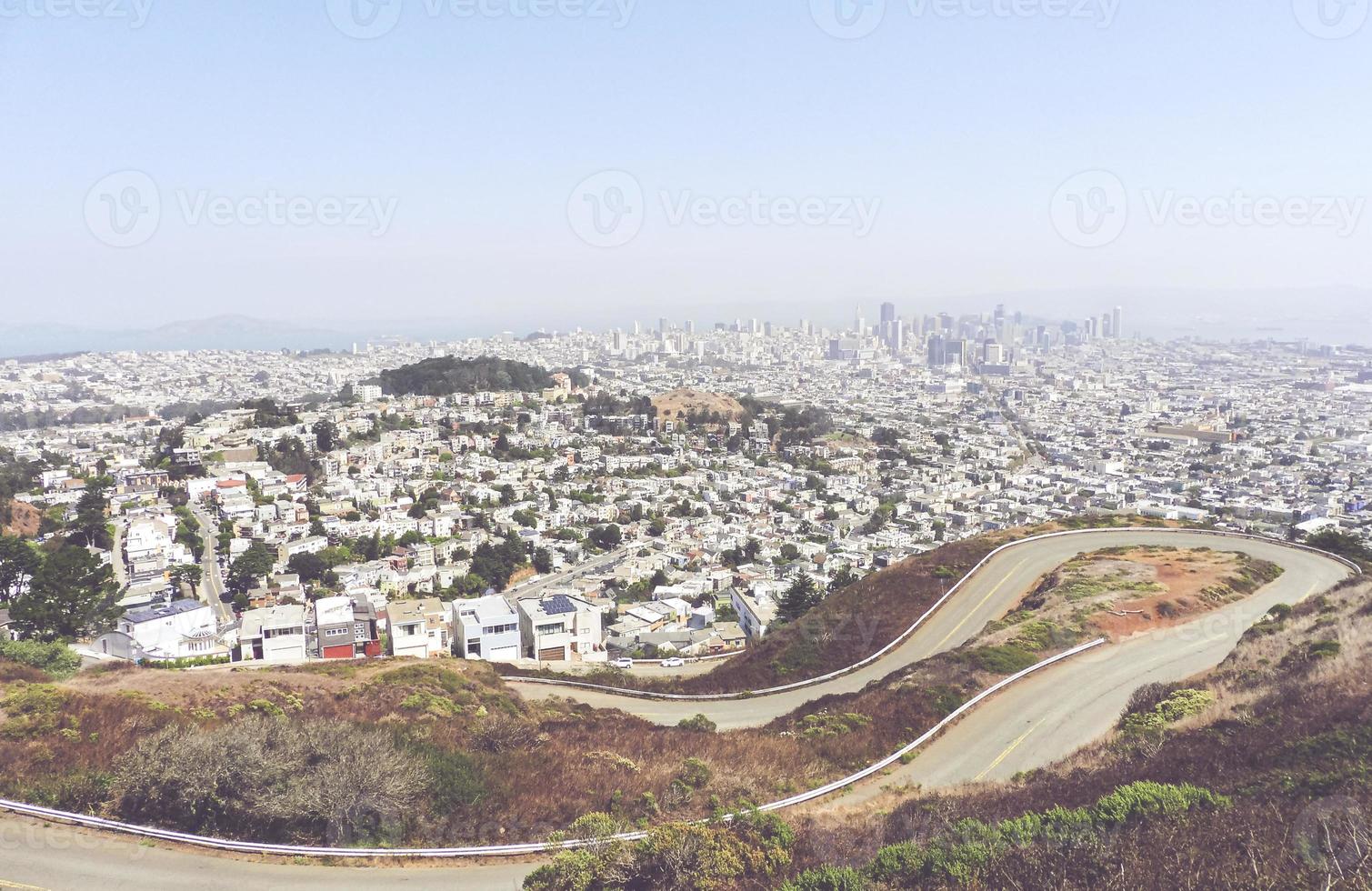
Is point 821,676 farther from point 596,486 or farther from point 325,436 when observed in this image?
point 325,436

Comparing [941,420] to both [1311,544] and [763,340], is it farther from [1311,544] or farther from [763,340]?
[763,340]

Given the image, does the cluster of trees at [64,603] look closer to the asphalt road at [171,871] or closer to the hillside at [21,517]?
the asphalt road at [171,871]

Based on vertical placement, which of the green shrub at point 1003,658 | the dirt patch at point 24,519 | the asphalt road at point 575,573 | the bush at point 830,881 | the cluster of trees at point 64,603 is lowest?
the asphalt road at point 575,573

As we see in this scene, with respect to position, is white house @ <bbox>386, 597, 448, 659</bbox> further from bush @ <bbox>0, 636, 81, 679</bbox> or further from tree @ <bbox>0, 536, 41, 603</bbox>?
tree @ <bbox>0, 536, 41, 603</bbox>

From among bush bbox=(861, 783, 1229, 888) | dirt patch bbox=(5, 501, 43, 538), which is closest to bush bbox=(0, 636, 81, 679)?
bush bbox=(861, 783, 1229, 888)

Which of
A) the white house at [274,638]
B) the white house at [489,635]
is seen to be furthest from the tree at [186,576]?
the white house at [489,635]

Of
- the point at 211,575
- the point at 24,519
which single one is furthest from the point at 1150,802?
the point at 24,519
